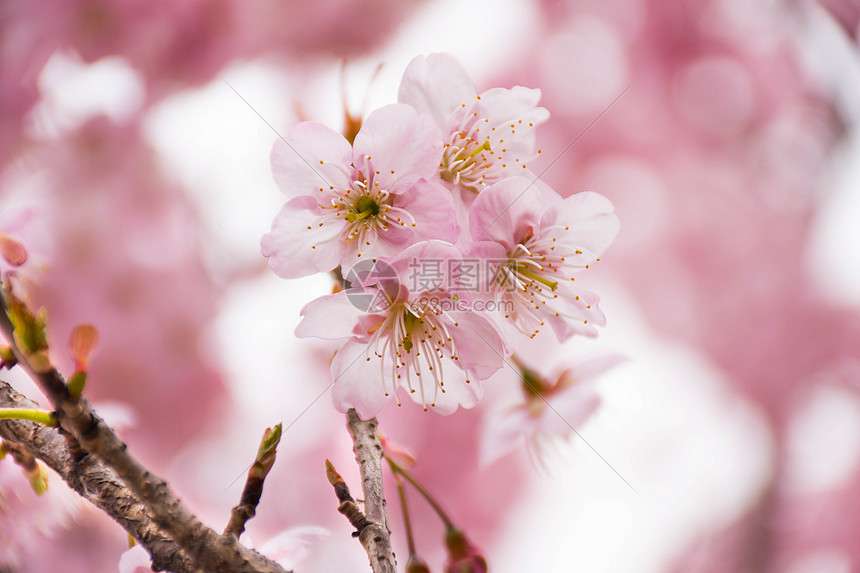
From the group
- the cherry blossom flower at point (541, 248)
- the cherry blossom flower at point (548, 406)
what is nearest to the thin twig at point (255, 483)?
the cherry blossom flower at point (541, 248)

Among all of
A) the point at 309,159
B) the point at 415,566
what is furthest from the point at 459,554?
the point at 309,159

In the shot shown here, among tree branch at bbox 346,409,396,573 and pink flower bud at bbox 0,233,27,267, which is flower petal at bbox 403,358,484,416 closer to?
tree branch at bbox 346,409,396,573

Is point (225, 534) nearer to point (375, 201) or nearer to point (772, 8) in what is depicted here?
point (375, 201)

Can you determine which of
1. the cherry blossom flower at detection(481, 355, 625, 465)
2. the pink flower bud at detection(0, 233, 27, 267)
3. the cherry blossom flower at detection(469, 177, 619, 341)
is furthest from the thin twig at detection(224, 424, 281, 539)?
the pink flower bud at detection(0, 233, 27, 267)

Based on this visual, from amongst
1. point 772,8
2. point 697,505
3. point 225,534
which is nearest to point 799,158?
point 772,8

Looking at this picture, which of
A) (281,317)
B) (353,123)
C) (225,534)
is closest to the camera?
(225,534)

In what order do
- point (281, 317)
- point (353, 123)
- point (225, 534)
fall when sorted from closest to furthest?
point (225, 534) < point (353, 123) < point (281, 317)

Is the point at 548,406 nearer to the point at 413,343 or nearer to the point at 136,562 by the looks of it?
the point at 413,343
